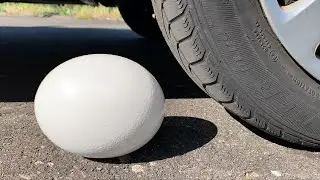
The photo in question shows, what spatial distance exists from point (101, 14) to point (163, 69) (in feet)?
21.7

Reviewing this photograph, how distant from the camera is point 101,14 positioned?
9.04 metres

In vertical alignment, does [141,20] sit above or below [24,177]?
below

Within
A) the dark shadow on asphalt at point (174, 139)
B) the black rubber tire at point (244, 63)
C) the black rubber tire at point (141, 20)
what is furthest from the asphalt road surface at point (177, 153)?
the black rubber tire at point (141, 20)

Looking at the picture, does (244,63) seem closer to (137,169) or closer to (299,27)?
(299,27)

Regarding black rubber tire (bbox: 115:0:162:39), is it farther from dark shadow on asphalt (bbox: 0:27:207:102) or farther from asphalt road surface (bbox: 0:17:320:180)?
asphalt road surface (bbox: 0:17:320:180)

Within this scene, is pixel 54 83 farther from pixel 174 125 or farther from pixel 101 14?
pixel 101 14

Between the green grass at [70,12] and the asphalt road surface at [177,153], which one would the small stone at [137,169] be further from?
the green grass at [70,12]

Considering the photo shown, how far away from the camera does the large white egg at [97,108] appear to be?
1306mm

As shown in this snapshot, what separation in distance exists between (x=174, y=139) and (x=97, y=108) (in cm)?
33

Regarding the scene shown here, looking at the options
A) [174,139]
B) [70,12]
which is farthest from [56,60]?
[70,12]

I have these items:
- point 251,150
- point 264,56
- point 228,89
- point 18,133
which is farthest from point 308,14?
point 18,133

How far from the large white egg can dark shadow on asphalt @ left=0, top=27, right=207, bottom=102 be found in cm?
49

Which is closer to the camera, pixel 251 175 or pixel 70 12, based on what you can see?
pixel 251 175

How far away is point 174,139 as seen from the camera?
1520 millimetres
